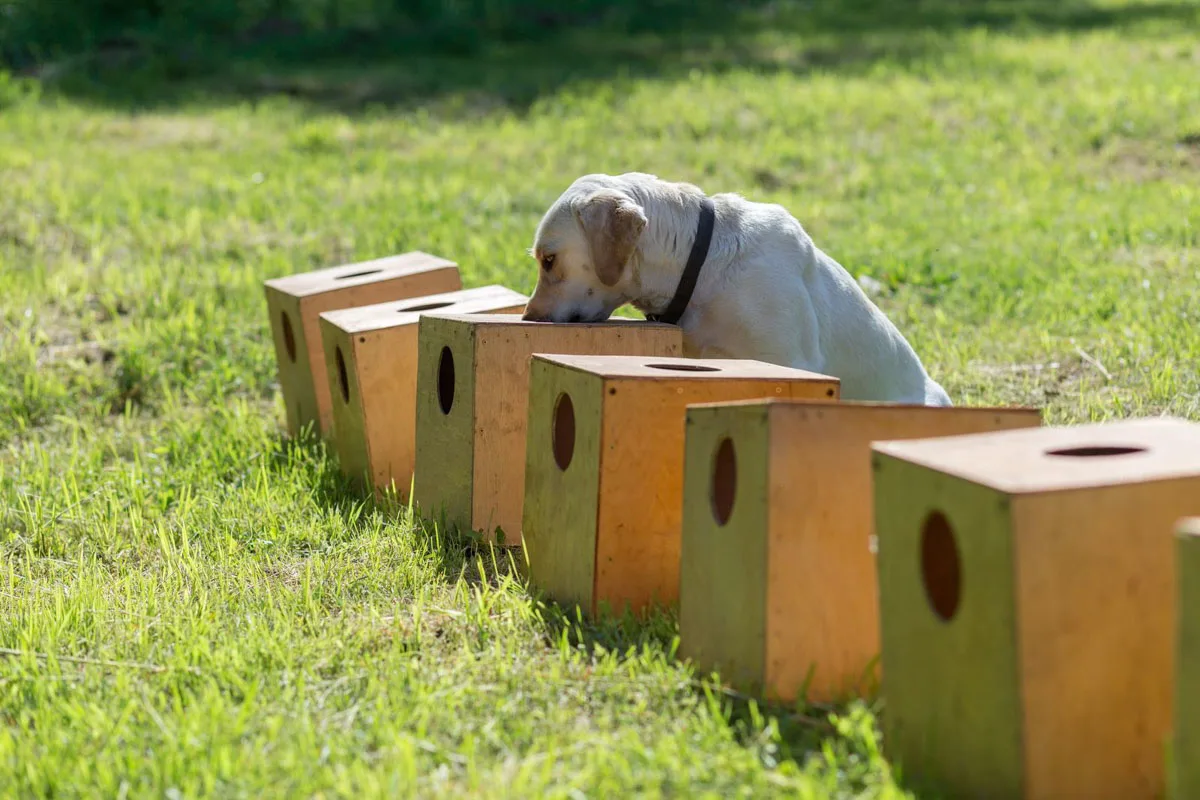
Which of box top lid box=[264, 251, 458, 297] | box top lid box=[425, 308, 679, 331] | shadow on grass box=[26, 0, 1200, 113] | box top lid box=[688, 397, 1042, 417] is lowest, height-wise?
box top lid box=[688, 397, 1042, 417]

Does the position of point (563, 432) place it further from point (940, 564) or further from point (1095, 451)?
point (1095, 451)

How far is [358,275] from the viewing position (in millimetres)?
6035

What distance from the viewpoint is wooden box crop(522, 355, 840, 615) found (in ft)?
11.5

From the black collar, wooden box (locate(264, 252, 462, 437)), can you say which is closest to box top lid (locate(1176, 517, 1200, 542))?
the black collar

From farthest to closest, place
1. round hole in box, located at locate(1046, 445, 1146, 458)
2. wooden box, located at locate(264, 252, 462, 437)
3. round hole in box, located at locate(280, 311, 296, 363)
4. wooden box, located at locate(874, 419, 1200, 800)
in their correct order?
round hole in box, located at locate(280, 311, 296, 363) < wooden box, located at locate(264, 252, 462, 437) < round hole in box, located at locate(1046, 445, 1146, 458) < wooden box, located at locate(874, 419, 1200, 800)

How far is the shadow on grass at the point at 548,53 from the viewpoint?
13680 mm

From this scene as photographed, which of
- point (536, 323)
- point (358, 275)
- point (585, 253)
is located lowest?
point (536, 323)

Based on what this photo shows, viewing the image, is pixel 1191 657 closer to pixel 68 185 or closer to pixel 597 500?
pixel 597 500

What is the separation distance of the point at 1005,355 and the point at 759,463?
3709mm

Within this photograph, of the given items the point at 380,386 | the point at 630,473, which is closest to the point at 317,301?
the point at 380,386

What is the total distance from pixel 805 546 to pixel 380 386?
253cm

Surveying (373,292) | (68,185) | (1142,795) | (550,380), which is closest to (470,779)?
(1142,795)

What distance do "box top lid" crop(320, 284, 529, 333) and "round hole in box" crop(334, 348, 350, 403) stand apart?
5.1 inches

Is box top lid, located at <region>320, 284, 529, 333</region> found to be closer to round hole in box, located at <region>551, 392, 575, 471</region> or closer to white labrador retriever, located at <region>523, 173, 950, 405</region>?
white labrador retriever, located at <region>523, 173, 950, 405</region>
